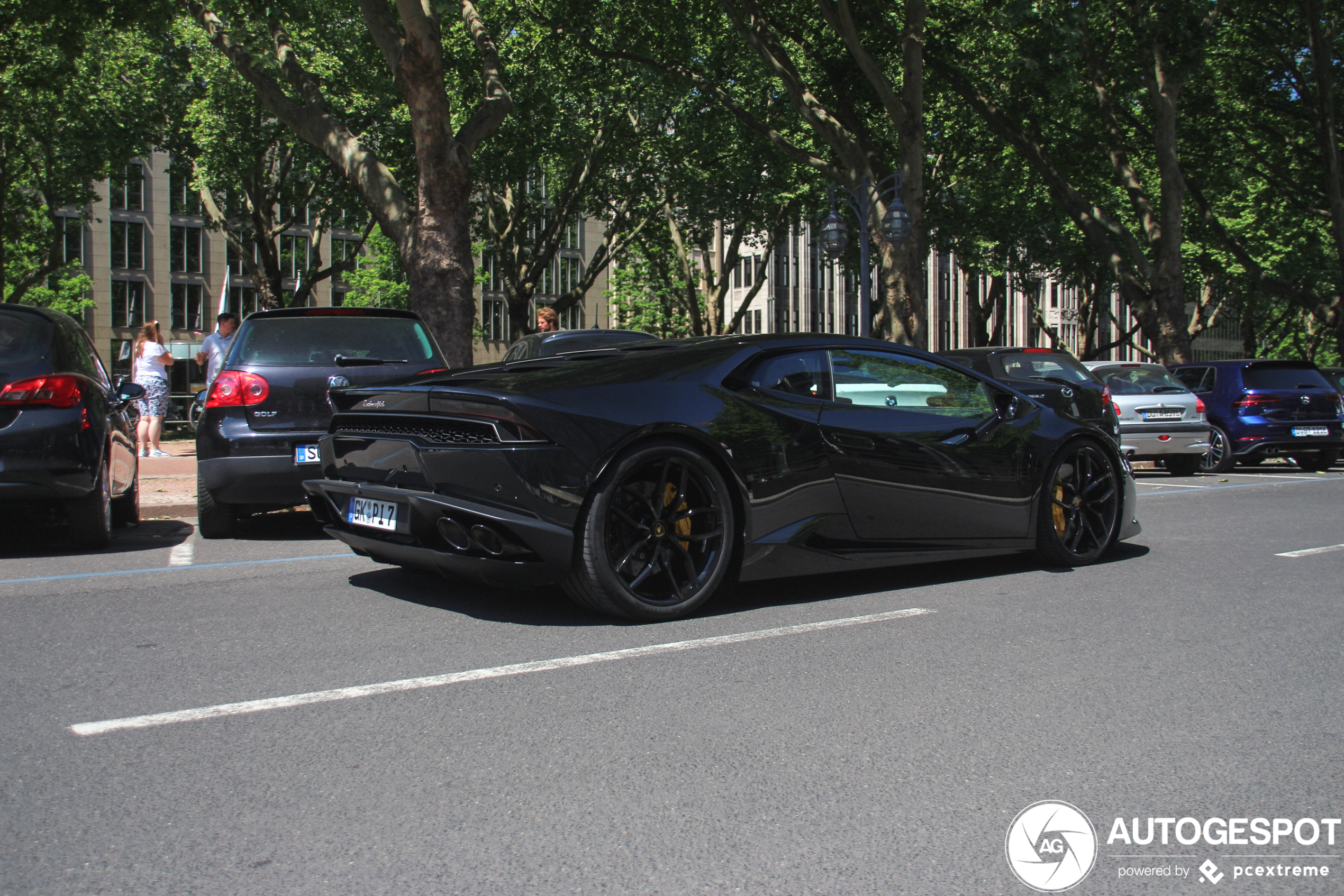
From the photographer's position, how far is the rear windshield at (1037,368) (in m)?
13.8

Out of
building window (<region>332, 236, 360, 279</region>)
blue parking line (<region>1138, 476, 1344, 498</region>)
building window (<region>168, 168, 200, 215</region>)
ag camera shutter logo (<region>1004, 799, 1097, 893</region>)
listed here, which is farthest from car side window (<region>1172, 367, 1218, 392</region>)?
building window (<region>332, 236, 360, 279</region>)

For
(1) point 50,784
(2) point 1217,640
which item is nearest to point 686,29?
(2) point 1217,640

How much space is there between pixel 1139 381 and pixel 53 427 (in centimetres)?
1384

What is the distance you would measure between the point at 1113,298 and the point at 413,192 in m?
81.2

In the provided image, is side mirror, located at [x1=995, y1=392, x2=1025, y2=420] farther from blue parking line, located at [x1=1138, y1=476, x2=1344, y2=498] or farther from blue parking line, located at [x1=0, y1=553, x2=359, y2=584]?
blue parking line, located at [x1=1138, y1=476, x2=1344, y2=498]

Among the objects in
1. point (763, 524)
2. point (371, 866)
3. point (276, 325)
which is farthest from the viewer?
point (276, 325)

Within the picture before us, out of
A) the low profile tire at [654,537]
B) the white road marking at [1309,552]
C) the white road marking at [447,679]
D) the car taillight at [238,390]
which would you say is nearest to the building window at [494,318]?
the car taillight at [238,390]

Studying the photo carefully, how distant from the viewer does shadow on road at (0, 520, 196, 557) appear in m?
7.61

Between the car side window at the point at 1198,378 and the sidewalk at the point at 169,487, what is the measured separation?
1292 centimetres

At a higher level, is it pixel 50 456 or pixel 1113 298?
pixel 1113 298

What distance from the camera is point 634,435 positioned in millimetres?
5172

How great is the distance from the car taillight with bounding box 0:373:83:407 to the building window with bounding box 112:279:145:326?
57.4 metres

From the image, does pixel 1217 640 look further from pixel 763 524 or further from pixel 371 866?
pixel 371 866

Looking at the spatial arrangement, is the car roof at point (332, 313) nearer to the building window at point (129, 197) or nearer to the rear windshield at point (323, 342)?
the rear windshield at point (323, 342)
